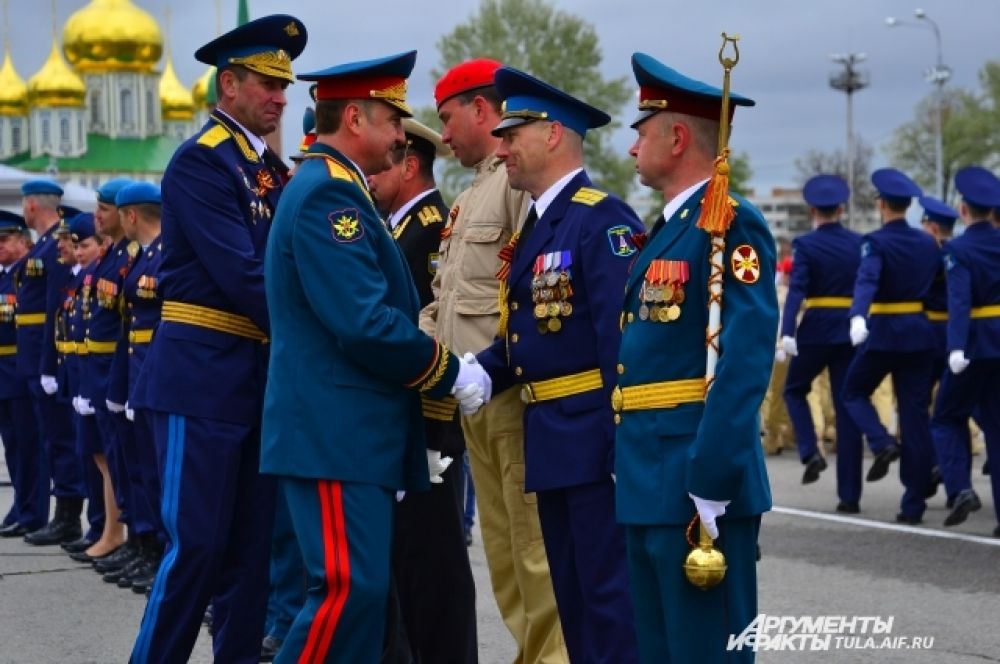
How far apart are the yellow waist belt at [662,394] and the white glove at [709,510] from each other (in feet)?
1.01

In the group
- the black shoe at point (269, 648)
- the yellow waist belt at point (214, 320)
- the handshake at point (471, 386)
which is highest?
the yellow waist belt at point (214, 320)

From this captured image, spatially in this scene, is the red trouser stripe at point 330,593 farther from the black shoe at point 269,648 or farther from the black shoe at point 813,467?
the black shoe at point 813,467

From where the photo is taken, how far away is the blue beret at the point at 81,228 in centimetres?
1079

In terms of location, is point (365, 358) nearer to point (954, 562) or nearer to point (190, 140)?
point (190, 140)

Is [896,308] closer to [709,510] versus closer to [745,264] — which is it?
[745,264]

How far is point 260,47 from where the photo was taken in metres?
6.57

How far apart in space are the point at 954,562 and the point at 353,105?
18.3 ft

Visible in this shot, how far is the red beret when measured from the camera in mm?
6820

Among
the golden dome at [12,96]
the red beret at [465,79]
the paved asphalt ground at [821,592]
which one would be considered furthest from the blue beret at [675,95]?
the golden dome at [12,96]

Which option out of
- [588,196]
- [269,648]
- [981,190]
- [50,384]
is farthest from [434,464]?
[981,190]

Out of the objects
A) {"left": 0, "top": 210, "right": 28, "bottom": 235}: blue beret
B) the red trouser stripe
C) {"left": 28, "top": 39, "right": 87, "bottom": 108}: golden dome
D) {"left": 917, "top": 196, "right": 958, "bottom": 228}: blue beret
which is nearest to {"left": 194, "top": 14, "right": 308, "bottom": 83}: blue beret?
the red trouser stripe

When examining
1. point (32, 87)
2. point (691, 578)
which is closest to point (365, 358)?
point (691, 578)

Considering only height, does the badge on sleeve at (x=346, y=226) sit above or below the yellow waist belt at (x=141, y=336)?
above

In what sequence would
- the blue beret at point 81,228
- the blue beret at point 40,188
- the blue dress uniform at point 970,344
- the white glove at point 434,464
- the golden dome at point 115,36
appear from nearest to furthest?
the white glove at point 434,464 < the blue beret at point 81,228 < the blue dress uniform at point 970,344 < the blue beret at point 40,188 < the golden dome at point 115,36
